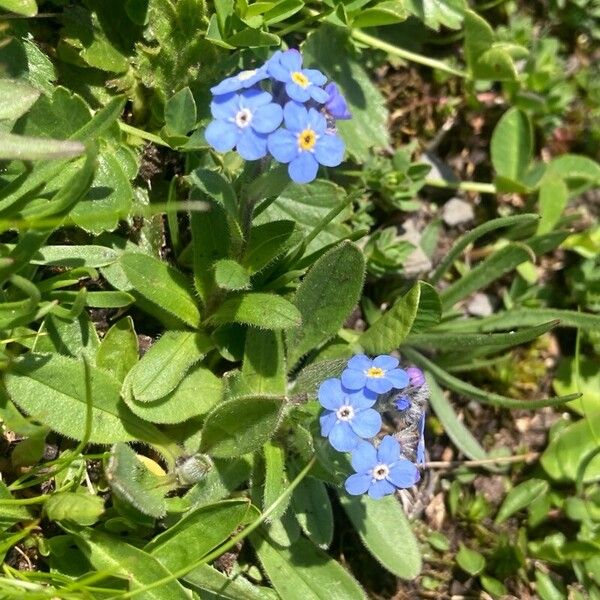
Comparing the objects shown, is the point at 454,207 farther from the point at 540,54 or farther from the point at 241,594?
the point at 241,594

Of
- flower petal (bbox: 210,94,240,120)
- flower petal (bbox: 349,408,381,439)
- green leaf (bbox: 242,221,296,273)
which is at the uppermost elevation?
flower petal (bbox: 210,94,240,120)

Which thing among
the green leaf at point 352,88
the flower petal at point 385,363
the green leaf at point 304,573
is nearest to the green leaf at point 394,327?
the flower petal at point 385,363

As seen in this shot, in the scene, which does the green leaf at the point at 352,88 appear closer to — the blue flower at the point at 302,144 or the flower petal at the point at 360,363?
the blue flower at the point at 302,144

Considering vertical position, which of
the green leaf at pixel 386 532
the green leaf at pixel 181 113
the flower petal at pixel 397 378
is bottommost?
the green leaf at pixel 386 532

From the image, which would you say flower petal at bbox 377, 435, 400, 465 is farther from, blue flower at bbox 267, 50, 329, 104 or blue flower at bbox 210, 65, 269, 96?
blue flower at bbox 210, 65, 269, 96

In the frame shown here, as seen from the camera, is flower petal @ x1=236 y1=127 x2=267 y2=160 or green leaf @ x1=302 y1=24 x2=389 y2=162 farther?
green leaf @ x1=302 y1=24 x2=389 y2=162

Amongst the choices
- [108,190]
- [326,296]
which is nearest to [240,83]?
[108,190]

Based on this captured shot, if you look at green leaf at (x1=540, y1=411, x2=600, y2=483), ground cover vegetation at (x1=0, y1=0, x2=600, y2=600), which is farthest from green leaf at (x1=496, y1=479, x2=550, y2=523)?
green leaf at (x1=540, y1=411, x2=600, y2=483)
